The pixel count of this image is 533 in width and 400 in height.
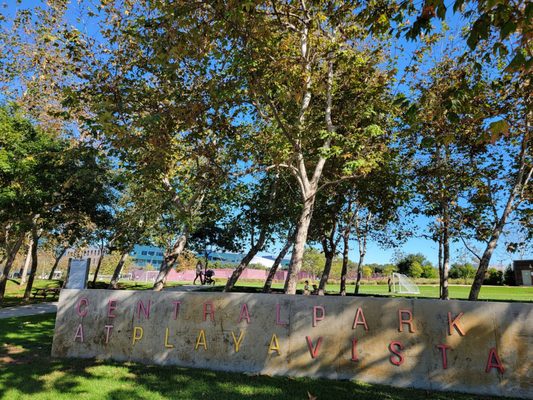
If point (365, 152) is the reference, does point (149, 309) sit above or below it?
below

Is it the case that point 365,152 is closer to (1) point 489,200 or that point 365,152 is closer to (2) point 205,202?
(1) point 489,200

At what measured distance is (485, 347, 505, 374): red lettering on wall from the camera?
5887mm

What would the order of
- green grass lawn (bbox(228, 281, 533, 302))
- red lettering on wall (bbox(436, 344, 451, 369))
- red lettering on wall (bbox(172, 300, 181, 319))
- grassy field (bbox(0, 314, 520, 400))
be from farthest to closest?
green grass lawn (bbox(228, 281, 533, 302)) → red lettering on wall (bbox(172, 300, 181, 319)) → red lettering on wall (bbox(436, 344, 451, 369)) → grassy field (bbox(0, 314, 520, 400))

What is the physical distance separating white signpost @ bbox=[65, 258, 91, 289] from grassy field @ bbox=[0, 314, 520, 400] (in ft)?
→ 6.44

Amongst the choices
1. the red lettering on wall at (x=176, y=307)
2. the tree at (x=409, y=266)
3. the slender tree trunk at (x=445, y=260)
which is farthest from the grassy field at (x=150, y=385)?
the tree at (x=409, y=266)

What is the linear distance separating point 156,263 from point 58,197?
5055 inches

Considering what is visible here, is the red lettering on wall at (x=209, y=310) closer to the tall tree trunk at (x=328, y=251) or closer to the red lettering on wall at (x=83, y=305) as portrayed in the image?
the red lettering on wall at (x=83, y=305)

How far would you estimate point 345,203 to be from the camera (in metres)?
21.2

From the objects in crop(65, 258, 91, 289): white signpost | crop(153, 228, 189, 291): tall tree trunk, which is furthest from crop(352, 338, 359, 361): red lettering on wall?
crop(153, 228, 189, 291): tall tree trunk

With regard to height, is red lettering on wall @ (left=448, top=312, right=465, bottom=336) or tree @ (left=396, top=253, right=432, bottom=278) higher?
tree @ (left=396, top=253, right=432, bottom=278)

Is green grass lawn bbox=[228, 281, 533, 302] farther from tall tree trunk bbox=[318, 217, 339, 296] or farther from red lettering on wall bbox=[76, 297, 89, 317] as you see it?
red lettering on wall bbox=[76, 297, 89, 317]

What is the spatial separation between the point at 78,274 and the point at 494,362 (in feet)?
28.7

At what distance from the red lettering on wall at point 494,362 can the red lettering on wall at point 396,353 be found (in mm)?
1276

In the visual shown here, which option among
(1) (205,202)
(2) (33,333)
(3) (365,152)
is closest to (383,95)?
(3) (365,152)
